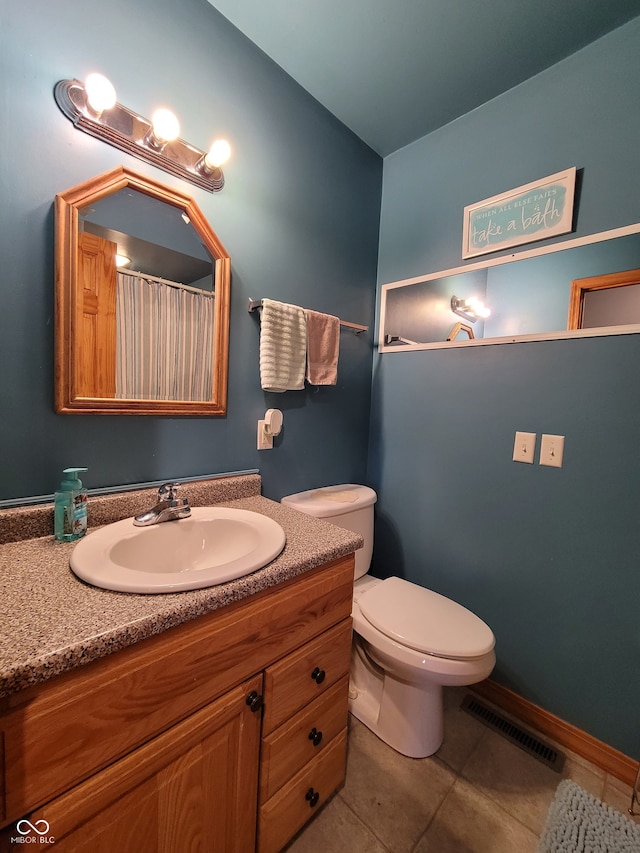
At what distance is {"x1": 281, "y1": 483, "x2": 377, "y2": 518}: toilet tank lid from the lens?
4.36 ft

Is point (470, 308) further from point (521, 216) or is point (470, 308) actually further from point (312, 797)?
point (312, 797)

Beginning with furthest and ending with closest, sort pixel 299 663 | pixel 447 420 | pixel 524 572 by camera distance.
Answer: pixel 447 420
pixel 524 572
pixel 299 663

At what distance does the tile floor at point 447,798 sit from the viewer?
96 cm

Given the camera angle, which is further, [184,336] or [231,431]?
[231,431]

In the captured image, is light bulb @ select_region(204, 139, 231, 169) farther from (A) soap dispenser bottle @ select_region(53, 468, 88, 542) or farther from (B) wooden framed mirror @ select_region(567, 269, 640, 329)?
(B) wooden framed mirror @ select_region(567, 269, 640, 329)

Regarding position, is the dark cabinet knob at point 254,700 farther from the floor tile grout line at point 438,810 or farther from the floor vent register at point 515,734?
the floor vent register at point 515,734

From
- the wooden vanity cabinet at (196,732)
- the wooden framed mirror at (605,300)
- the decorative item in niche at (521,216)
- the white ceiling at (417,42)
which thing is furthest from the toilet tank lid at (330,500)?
the white ceiling at (417,42)

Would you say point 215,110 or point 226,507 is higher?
point 215,110

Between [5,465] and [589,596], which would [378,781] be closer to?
[589,596]

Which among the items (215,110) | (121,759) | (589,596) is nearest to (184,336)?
(215,110)

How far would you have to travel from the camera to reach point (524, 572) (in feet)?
4.37

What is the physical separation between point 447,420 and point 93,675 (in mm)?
1429

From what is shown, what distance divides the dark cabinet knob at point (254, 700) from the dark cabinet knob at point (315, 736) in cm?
27

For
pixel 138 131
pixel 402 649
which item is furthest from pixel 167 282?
pixel 402 649
